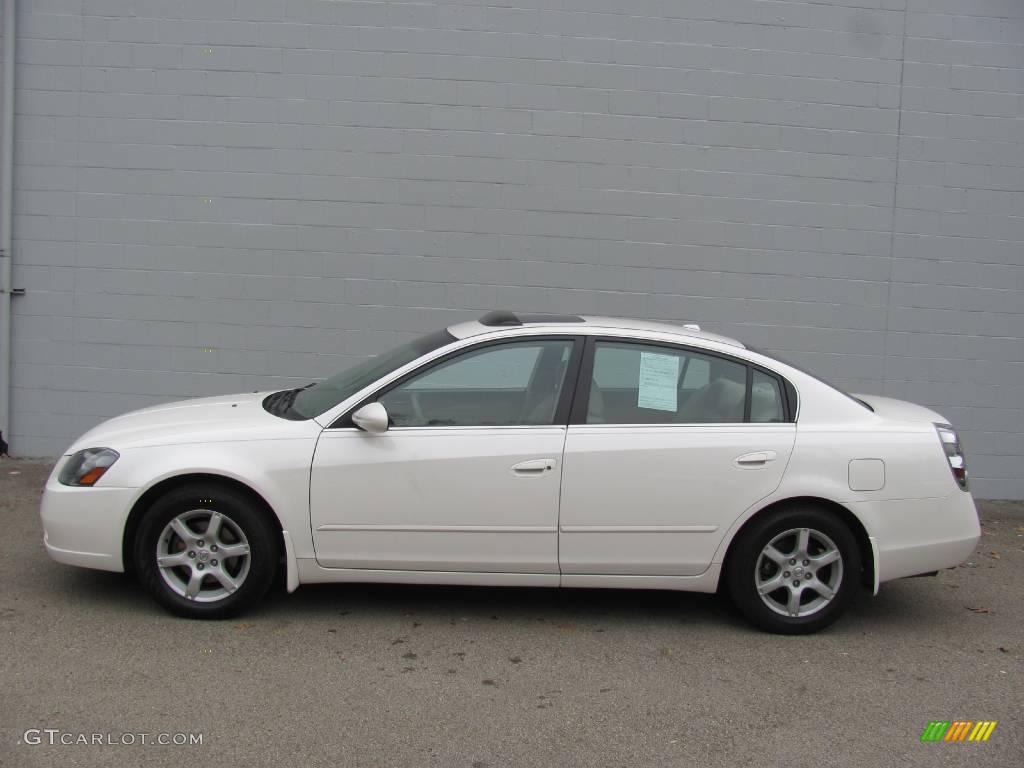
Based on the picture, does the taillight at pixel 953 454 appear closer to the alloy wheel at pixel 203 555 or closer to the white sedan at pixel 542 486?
the white sedan at pixel 542 486

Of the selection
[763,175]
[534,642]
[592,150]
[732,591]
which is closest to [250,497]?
[534,642]

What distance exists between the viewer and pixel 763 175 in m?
8.14

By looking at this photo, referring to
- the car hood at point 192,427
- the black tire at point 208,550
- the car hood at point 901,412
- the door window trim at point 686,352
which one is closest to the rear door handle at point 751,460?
the door window trim at point 686,352

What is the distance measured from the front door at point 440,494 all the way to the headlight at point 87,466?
3.28 feet

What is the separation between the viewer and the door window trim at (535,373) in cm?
498

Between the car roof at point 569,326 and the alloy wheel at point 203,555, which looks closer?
the alloy wheel at point 203,555

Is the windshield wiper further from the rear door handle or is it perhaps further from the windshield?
the rear door handle

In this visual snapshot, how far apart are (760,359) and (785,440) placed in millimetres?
452

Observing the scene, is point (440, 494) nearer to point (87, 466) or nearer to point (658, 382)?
point (658, 382)

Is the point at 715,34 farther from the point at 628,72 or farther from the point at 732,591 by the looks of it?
the point at 732,591

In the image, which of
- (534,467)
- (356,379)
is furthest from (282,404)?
(534,467)

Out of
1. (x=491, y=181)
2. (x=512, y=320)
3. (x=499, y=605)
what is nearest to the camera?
(x=512, y=320)

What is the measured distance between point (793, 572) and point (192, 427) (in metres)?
3.03

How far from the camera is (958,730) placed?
4188mm
